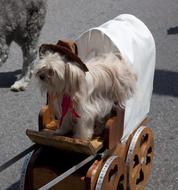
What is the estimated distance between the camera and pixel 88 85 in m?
3.10

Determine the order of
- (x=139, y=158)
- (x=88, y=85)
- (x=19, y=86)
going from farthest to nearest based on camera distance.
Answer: (x=19, y=86) → (x=139, y=158) → (x=88, y=85)

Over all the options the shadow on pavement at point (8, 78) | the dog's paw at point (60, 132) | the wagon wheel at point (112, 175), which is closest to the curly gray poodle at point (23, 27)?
the shadow on pavement at point (8, 78)

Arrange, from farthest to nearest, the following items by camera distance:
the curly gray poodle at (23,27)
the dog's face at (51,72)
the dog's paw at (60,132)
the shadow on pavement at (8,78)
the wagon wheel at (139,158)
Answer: the shadow on pavement at (8,78)
the curly gray poodle at (23,27)
the wagon wheel at (139,158)
the dog's paw at (60,132)
the dog's face at (51,72)

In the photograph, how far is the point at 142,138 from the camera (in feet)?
12.2

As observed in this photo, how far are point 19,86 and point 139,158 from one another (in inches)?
102

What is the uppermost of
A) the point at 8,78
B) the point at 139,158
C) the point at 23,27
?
the point at 23,27

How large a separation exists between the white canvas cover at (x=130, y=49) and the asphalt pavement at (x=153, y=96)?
68cm

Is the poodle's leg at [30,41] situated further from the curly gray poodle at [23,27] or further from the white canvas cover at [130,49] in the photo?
the white canvas cover at [130,49]

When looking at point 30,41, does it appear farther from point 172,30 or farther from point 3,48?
point 172,30

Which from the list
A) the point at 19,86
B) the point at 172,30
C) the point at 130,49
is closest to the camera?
the point at 130,49

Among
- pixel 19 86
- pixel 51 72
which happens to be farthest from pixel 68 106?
pixel 19 86

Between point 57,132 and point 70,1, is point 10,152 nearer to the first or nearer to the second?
point 57,132

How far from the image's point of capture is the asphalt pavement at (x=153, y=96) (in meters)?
4.28

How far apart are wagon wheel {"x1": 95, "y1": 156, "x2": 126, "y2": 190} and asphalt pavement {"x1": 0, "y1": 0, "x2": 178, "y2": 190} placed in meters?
0.53
